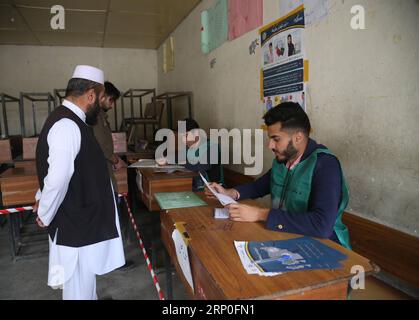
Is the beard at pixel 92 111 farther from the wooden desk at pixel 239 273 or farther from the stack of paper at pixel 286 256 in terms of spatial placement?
the stack of paper at pixel 286 256

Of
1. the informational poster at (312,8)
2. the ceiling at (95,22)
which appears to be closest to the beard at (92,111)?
the informational poster at (312,8)

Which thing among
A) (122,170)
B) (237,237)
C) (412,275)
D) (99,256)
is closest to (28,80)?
(122,170)

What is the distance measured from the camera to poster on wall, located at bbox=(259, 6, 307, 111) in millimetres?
2006

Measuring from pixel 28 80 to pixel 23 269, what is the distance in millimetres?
4823

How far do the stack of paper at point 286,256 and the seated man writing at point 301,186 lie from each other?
0.10 m

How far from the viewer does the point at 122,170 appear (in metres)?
3.16

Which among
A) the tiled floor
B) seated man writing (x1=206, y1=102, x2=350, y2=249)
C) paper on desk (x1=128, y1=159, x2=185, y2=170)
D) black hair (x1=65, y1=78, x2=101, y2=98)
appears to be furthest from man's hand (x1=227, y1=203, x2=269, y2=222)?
paper on desk (x1=128, y1=159, x2=185, y2=170)

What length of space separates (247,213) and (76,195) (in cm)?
86

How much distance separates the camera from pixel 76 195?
1.62 m

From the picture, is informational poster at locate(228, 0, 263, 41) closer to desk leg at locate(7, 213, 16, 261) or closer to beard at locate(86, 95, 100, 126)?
beard at locate(86, 95, 100, 126)

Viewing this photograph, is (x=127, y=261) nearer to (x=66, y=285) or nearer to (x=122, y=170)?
(x=122, y=170)

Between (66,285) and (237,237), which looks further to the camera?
(66,285)

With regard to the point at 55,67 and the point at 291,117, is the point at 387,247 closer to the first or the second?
the point at 291,117

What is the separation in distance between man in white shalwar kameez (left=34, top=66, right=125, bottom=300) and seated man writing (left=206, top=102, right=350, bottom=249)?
729 mm
